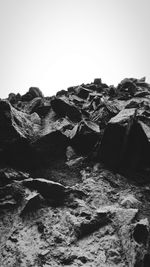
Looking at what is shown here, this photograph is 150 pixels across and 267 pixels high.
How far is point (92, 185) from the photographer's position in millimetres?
10336

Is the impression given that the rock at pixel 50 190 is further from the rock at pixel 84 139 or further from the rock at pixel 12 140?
the rock at pixel 84 139

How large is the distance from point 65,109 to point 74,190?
321 inches

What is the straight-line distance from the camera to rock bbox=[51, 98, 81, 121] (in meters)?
16.0

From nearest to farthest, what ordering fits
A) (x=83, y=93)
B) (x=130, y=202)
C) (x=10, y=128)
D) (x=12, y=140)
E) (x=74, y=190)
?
(x=130, y=202), (x=74, y=190), (x=12, y=140), (x=10, y=128), (x=83, y=93)

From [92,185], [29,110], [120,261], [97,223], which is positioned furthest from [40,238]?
[29,110]

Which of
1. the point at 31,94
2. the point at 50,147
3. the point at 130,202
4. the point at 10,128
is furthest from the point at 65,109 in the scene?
the point at 130,202

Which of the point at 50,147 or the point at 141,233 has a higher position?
the point at 50,147

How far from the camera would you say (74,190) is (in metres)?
9.77

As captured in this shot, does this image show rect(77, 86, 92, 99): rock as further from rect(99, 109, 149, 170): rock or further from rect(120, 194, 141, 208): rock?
rect(120, 194, 141, 208): rock

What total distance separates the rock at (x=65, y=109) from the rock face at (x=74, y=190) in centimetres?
26

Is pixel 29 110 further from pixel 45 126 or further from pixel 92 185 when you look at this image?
pixel 92 185

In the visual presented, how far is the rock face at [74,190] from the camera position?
693cm

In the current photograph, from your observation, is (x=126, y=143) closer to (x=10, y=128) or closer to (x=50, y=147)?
(x=50, y=147)

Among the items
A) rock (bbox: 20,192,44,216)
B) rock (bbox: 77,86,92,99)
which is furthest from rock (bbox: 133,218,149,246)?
rock (bbox: 77,86,92,99)
